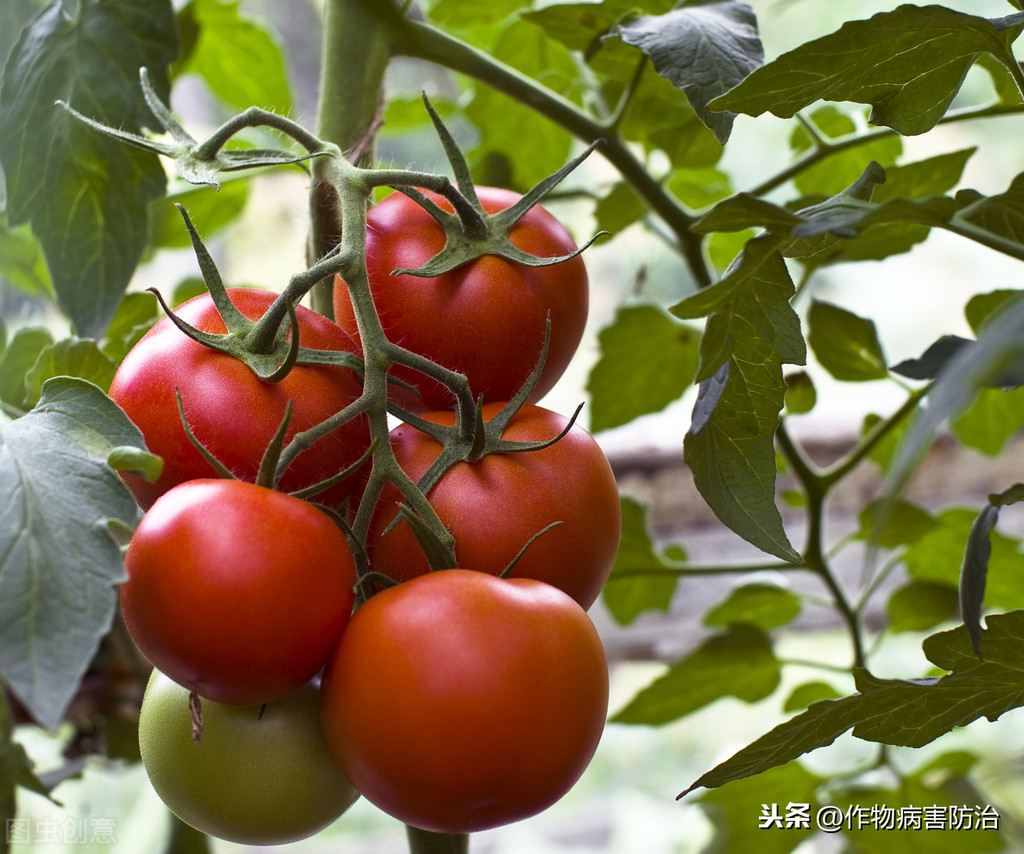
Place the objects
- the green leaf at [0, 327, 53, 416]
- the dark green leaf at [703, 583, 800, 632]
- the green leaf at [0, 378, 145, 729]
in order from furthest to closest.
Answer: the dark green leaf at [703, 583, 800, 632]
the green leaf at [0, 327, 53, 416]
the green leaf at [0, 378, 145, 729]

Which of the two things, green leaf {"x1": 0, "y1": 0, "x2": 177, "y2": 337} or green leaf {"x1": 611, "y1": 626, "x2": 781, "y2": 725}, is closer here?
green leaf {"x1": 0, "y1": 0, "x2": 177, "y2": 337}

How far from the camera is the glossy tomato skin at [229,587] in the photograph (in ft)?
0.66

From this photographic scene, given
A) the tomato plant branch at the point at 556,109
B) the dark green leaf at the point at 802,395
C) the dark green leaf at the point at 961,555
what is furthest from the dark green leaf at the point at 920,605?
the tomato plant branch at the point at 556,109

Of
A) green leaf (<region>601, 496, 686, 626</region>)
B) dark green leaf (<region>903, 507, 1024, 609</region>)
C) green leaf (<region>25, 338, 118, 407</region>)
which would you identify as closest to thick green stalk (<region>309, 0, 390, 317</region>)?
green leaf (<region>25, 338, 118, 407</region>)

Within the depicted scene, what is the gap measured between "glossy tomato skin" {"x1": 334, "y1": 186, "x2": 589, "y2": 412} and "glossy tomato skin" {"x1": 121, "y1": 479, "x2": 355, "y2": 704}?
0.08 meters

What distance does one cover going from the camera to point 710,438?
0.26m

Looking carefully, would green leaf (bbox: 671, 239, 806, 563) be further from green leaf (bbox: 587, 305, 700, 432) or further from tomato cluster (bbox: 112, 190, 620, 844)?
green leaf (bbox: 587, 305, 700, 432)

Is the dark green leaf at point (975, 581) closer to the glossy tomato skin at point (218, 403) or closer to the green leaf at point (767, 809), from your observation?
the glossy tomato skin at point (218, 403)

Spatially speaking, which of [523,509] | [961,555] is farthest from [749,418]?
[961,555]

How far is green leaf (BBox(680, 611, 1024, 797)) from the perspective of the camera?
10.2 inches

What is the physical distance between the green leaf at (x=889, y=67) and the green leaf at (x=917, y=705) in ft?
0.53

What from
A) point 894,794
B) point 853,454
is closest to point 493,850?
point 894,794

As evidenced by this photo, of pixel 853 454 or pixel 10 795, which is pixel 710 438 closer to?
pixel 853 454

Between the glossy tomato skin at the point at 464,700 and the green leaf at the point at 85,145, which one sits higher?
the green leaf at the point at 85,145
